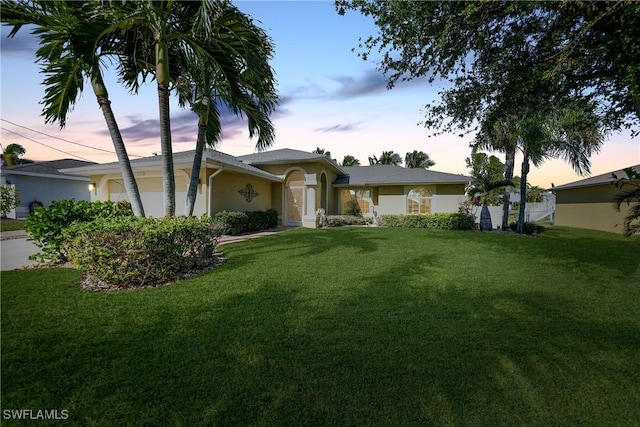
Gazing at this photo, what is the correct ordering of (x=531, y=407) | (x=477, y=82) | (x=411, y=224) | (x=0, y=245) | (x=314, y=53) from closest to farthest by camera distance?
1. (x=531, y=407)
2. (x=477, y=82)
3. (x=314, y=53)
4. (x=0, y=245)
5. (x=411, y=224)

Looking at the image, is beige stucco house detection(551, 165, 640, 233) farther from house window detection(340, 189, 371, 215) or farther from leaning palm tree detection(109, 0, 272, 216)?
leaning palm tree detection(109, 0, 272, 216)

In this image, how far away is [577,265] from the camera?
25.9 feet

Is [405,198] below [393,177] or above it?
below

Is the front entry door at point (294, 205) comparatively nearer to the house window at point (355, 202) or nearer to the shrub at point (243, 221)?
the shrub at point (243, 221)

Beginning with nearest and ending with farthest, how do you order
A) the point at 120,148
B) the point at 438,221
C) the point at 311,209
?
the point at 120,148
the point at 438,221
the point at 311,209

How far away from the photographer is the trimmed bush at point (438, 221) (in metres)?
16.1

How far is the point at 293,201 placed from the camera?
18.2 meters

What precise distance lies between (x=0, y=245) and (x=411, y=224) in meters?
18.1

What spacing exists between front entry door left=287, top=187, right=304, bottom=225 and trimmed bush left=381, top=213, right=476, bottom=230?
230 inches

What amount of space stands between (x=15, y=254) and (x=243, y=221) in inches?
289

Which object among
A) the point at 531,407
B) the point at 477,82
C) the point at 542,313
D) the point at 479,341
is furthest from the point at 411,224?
the point at 531,407

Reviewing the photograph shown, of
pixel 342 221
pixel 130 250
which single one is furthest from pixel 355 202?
pixel 130 250

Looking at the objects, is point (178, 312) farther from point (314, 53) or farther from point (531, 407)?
point (314, 53)

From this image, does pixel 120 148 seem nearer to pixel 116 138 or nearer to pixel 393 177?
pixel 116 138
